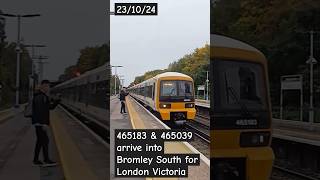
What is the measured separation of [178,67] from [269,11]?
5.07 feet

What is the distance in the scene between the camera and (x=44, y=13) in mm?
2986

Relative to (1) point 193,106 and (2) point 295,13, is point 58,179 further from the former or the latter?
(2) point 295,13

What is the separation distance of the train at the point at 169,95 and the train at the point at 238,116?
0.50ft

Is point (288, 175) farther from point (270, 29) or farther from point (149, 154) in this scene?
point (149, 154)

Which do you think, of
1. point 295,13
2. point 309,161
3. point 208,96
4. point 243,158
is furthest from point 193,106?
point 309,161

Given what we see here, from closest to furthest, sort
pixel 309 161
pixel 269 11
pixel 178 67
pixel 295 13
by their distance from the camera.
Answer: pixel 178 67 → pixel 269 11 → pixel 295 13 → pixel 309 161

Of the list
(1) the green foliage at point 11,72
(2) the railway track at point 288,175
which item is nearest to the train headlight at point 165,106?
(1) the green foliage at point 11,72

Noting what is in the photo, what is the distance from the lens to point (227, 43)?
9.57 ft

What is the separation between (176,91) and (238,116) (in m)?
0.47

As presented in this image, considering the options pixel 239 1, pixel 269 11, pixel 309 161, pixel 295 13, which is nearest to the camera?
pixel 239 1

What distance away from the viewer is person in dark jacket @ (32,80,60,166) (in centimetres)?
306

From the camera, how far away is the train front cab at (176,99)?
273 cm

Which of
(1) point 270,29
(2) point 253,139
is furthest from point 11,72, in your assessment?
(1) point 270,29

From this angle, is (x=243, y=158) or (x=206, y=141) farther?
(x=243, y=158)
